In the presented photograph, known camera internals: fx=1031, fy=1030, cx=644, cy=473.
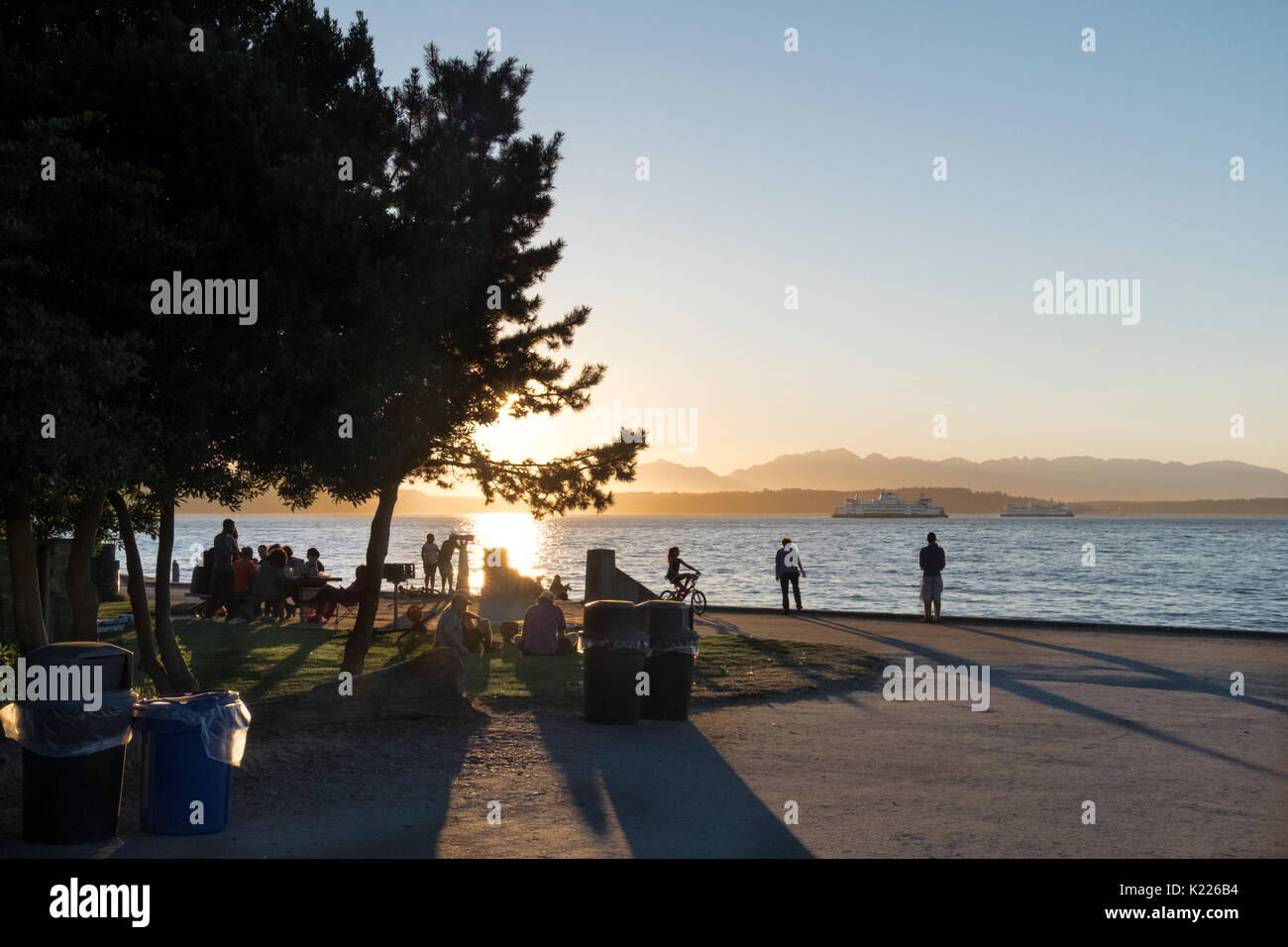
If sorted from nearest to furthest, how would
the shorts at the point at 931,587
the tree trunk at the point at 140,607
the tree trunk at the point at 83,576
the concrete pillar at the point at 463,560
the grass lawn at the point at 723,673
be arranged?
1. the tree trunk at the point at 83,576
2. the tree trunk at the point at 140,607
3. the grass lawn at the point at 723,673
4. the shorts at the point at 931,587
5. the concrete pillar at the point at 463,560

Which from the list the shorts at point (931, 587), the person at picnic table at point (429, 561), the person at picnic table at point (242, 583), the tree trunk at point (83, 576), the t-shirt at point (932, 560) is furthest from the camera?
the person at picnic table at point (429, 561)

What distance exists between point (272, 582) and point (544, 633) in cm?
889

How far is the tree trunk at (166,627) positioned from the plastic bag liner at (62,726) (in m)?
4.52

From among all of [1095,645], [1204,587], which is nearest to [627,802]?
[1095,645]

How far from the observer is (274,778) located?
26.6 feet

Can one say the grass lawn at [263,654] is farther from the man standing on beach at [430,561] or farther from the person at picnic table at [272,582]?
the man standing on beach at [430,561]

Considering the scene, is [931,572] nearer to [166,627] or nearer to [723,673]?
[723,673]

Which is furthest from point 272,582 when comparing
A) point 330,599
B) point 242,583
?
point 330,599

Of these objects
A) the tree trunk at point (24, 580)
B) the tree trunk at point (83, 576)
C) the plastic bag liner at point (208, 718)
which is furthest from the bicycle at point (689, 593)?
the plastic bag liner at point (208, 718)

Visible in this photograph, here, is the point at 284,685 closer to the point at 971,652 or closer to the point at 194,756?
the point at 194,756

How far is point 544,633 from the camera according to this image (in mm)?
16484

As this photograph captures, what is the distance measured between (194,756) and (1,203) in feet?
15.1

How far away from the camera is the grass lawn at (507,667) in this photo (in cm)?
1272
